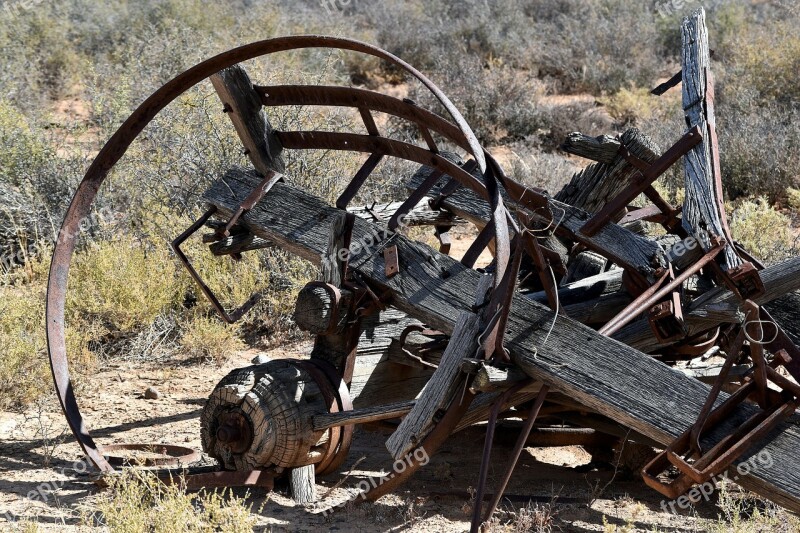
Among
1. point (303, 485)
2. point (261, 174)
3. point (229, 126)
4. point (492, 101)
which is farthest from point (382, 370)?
point (492, 101)

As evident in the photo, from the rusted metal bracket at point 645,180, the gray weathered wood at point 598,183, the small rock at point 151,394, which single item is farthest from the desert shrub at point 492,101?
the rusted metal bracket at point 645,180

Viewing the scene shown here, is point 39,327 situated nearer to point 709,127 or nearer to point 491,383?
point 491,383

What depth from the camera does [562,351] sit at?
3.31 m

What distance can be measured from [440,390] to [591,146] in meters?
1.78

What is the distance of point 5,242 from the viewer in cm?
729

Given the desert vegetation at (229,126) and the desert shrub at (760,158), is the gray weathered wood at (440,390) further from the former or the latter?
the desert shrub at (760,158)

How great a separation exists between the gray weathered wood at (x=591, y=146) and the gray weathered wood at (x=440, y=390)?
1437 millimetres

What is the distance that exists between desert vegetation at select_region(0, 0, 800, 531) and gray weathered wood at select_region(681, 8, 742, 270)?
3.66 ft

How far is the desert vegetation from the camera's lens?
242 inches

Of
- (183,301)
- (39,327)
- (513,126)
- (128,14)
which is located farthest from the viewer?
(128,14)

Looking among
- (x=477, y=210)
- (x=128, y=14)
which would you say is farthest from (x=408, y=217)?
(x=128, y=14)

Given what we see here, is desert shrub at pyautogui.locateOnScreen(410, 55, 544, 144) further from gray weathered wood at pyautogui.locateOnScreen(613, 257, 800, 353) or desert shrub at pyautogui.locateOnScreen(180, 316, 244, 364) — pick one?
gray weathered wood at pyautogui.locateOnScreen(613, 257, 800, 353)

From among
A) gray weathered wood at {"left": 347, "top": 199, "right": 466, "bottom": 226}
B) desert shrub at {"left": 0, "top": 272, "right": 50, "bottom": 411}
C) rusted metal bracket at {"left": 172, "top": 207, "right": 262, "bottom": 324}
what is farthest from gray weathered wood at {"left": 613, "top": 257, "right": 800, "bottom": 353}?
desert shrub at {"left": 0, "top": 272, "right": 50, "bottom": 411}

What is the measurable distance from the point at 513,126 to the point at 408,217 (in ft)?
20.7
